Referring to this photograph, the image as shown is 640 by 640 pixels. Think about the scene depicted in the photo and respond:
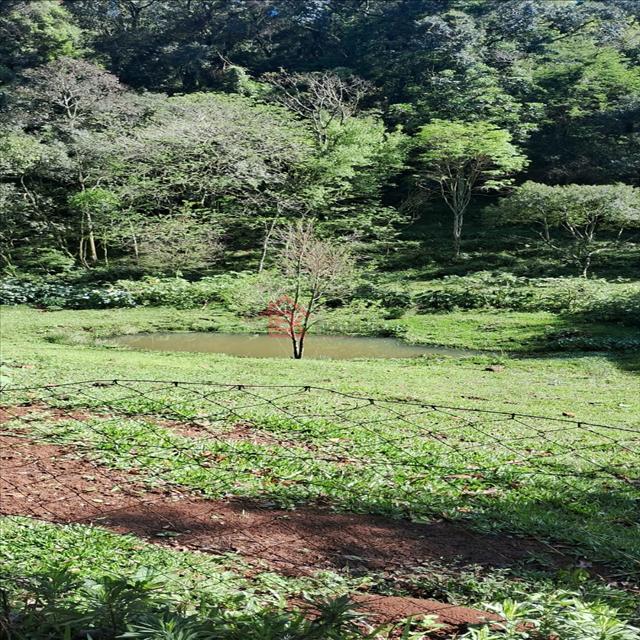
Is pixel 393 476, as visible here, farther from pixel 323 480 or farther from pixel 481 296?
pixel 481 296

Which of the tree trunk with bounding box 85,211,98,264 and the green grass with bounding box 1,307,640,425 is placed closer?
the green grass with bounding box 1,307,640,425

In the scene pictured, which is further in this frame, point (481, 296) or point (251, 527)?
point (481, 296)

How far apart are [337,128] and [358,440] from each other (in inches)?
920

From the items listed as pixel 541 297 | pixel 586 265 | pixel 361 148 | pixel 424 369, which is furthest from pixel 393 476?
pixel 361 148

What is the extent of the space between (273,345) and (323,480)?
35.1 feet

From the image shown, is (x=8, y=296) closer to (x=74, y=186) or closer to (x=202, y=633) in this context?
(x=74, y=186)

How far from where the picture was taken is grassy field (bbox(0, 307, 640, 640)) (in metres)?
3.07

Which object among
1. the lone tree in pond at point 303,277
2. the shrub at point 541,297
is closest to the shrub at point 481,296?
the shrub at point 541,297

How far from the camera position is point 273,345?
50.5ft

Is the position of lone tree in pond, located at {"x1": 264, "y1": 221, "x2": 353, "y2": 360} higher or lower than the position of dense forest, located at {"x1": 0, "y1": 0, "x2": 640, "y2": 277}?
lower

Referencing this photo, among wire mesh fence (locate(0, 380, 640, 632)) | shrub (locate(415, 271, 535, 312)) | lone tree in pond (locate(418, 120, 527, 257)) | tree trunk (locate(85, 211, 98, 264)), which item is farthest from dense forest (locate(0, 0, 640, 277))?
wire mesh fence (locate(0, 380, 640, 632))

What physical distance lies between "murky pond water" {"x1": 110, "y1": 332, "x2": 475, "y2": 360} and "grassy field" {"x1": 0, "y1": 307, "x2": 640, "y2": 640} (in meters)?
3.16

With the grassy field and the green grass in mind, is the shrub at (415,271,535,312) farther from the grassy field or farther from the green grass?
the grassy field

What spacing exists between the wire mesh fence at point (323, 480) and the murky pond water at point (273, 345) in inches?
283
